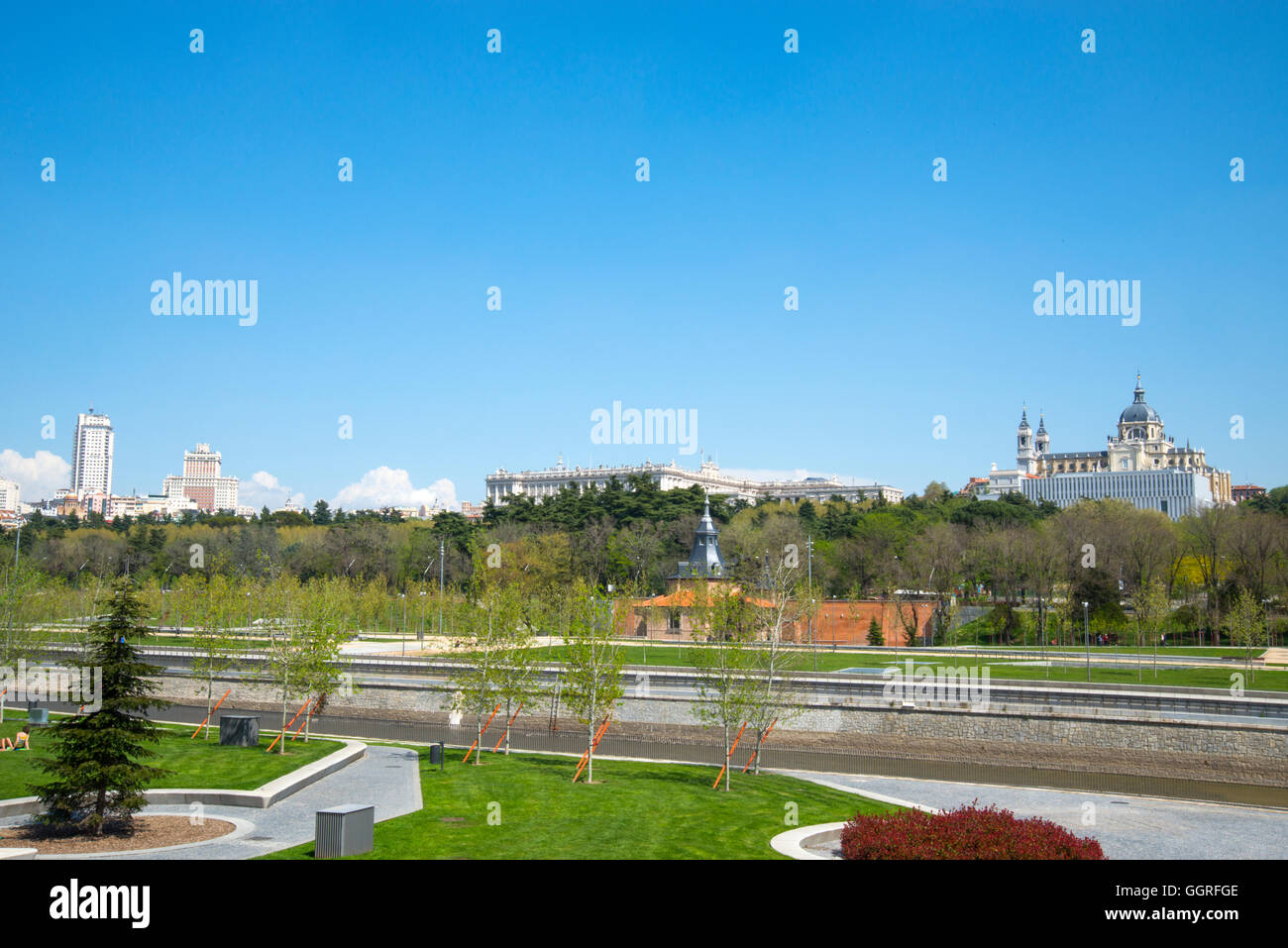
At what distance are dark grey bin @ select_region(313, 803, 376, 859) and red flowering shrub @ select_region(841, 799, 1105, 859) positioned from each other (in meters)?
7.97

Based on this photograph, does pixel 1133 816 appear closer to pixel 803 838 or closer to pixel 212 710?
pixel 803 838

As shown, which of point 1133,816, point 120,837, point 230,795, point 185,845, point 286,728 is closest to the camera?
point 185,845

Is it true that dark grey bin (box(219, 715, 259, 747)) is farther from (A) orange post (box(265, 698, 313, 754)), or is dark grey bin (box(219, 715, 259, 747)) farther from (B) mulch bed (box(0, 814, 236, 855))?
(B) mulch bed (box(0, 814, 236, 855))

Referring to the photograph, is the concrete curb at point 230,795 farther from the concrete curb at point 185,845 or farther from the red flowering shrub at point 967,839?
the red flowering shrub at point 967,839

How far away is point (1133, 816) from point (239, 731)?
23.8m

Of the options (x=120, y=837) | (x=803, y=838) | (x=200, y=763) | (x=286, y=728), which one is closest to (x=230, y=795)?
(x=120, y=837)

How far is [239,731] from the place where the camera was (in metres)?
30.8

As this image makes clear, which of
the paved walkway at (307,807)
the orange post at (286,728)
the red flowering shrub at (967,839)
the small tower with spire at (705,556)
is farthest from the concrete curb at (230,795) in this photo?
the small tower with spire at (705,556)

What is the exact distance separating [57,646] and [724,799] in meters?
38.4

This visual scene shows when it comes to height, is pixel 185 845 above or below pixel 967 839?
below

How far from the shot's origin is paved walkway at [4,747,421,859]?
17844 millimetres

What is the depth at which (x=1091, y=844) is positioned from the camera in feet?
55.4

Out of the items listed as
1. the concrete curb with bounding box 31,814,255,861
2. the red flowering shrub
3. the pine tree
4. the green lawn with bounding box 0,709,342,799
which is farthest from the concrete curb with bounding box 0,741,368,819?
the red flowering shrub
